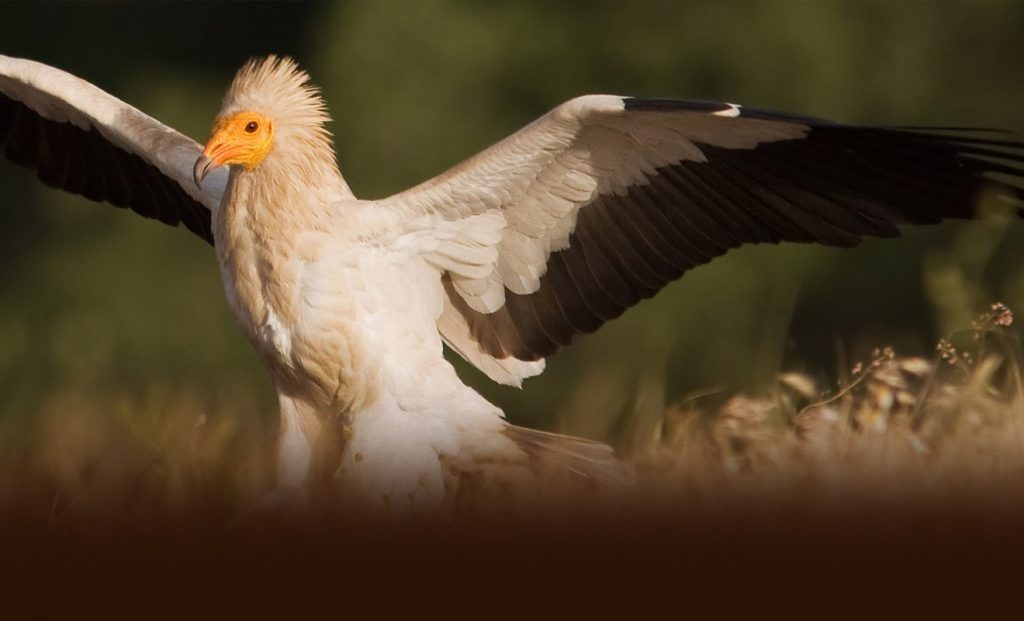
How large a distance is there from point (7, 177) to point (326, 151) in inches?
575

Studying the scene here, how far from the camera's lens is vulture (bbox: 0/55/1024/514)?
14.7 ft

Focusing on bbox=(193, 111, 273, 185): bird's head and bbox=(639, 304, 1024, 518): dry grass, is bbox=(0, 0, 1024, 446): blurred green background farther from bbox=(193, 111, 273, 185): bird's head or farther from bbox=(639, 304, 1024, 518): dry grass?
bbox=(639, 304, 1024, 518): dry grass

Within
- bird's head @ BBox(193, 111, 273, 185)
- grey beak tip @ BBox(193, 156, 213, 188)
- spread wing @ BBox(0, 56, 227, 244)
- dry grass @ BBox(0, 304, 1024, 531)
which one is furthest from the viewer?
spread wing @ BBox(0, 56, 227, 244)

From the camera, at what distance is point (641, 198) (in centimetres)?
490

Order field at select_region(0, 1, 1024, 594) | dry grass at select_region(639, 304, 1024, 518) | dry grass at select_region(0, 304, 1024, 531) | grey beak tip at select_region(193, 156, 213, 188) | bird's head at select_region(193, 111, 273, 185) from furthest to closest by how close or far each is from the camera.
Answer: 1. field at select_region(0, 1, 1024, 594)
2. bird's head at select_region(193, 111, 273, 185)
3. grey beak tip at select_region(193, 156, 213, 188)
4. dry grass at select_region(639, 304, 1024, 518)
5. dry grass at select_region(0, 304, 1024, 531)

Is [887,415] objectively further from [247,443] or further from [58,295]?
[58,295]

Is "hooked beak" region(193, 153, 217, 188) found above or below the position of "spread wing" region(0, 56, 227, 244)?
below

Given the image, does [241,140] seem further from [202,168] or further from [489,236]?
[489,236]

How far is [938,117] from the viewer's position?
15070 millimetres

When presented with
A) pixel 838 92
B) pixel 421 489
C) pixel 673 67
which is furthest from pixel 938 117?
pixel 421 489

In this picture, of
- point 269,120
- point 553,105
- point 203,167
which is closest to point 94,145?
point 269,120

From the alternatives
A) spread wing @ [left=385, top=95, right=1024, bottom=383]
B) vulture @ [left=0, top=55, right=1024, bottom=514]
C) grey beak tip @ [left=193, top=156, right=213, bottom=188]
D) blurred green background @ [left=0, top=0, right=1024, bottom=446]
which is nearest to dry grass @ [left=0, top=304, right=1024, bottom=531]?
vulture @ [left=0, top=55, right=1024, bottom=514]

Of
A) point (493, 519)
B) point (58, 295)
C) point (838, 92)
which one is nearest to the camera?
point (493, 519)

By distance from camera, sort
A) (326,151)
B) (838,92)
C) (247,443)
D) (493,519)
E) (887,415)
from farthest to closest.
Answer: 1. (838,92)
2. (326,151)
3. (247,443)
4. (887,415)
5. (493,519)
